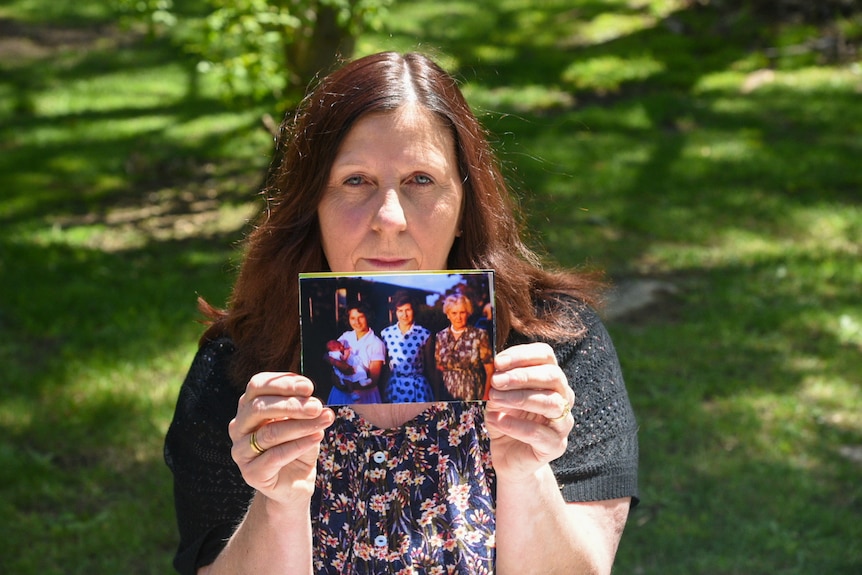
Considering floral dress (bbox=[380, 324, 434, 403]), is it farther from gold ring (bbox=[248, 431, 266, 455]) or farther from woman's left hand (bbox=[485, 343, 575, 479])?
gold ring (bbox=[248, 431, 266, 455])

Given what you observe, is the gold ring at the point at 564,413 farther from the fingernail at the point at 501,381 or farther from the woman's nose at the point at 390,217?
the woman's nose at the point at 390,217

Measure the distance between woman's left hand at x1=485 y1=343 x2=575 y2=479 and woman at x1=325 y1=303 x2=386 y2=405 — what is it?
0.20 meters

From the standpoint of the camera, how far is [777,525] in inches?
139

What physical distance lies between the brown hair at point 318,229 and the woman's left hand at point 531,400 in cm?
44

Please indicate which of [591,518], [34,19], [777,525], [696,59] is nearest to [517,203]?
[591,518]

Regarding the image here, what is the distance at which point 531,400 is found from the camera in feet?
5.42

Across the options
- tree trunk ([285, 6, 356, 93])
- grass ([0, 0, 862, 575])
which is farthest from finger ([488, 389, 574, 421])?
tree trunk ([285, 6, 356, 93])

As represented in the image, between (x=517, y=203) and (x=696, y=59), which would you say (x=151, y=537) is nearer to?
(x=517, y=203)

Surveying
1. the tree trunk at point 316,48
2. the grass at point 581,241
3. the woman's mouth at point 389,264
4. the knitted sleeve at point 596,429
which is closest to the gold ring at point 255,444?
the woman's mouth at point 389,264

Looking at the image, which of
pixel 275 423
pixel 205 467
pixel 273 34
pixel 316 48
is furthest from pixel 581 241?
pixel 275 423

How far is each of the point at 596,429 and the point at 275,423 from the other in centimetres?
81

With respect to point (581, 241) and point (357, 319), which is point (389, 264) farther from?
point (581, 241)

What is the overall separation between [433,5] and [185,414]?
912 cm

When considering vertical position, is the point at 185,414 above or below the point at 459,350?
below
